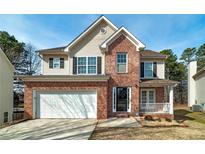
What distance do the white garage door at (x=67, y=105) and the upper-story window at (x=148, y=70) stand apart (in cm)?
574

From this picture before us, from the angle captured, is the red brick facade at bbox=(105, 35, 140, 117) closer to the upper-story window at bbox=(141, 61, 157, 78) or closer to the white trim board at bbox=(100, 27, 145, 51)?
the white trim board at bbox=(100, 27, 145, 51)

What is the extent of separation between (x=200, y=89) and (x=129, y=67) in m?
15.8

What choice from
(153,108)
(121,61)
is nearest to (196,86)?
(153,108)

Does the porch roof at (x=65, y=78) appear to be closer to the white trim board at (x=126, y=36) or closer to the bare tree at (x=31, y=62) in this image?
the white trim board at (x=126, y=36)

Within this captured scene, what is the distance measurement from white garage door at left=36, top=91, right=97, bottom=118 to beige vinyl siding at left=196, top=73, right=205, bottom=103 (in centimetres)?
1722

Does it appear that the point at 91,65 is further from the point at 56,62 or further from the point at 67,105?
the point at 67,105

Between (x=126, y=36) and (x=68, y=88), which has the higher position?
(x=126, y=36)

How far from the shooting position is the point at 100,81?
59.5 feet

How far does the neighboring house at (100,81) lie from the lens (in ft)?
59.4

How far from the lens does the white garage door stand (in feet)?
59.5
